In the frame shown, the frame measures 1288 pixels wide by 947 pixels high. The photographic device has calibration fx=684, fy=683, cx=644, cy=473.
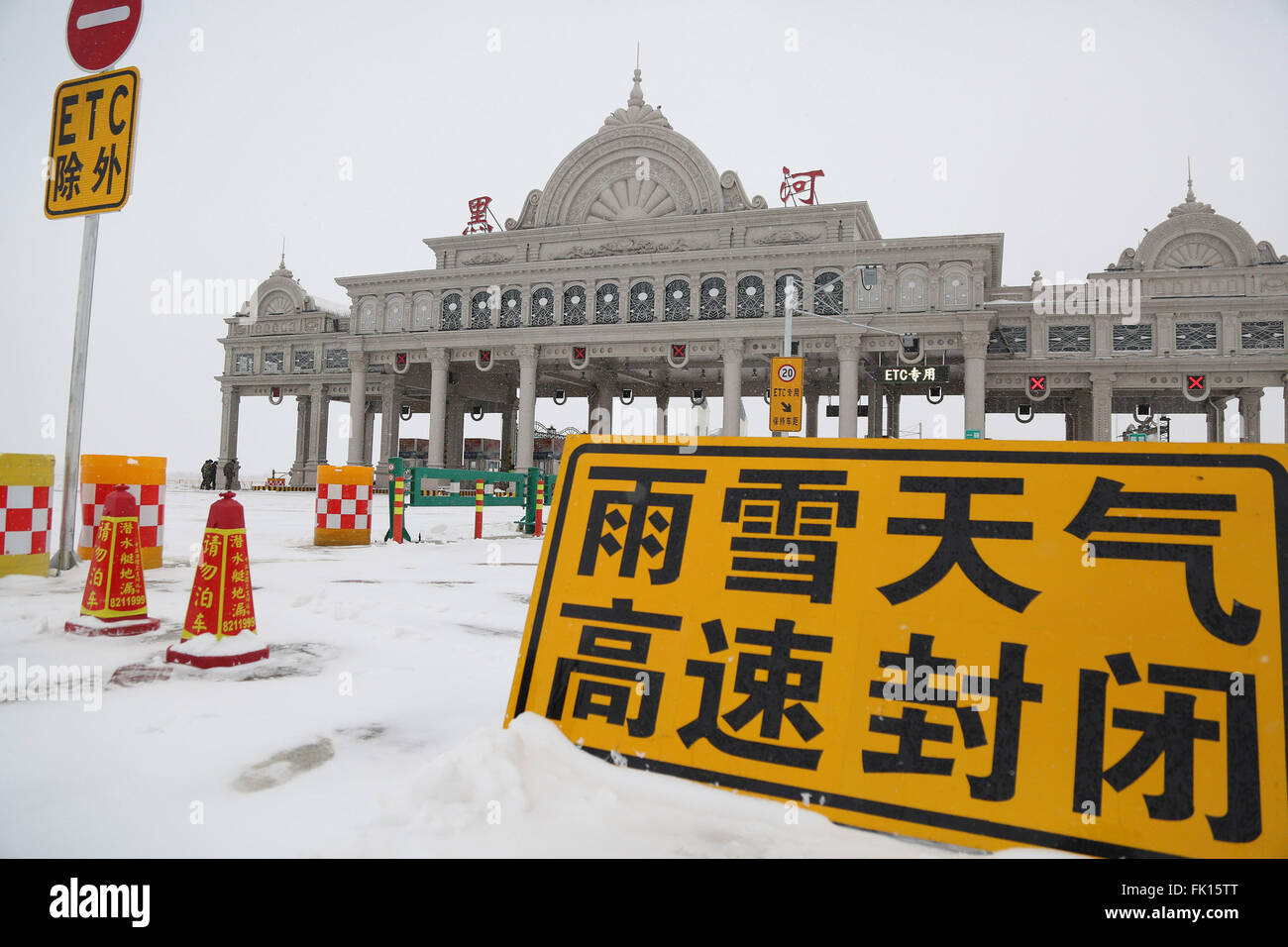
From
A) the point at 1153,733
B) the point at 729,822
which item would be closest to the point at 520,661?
the point at 729,822

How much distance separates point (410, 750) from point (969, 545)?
2.04 meters

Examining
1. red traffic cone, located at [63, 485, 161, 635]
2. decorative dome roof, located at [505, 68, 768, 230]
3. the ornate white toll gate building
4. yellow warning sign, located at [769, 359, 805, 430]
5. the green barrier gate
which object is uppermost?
decorative dome roof, located at [505, 68, 768, 230]

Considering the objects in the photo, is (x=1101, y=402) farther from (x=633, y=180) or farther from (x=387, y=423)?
(x=387, y=423)

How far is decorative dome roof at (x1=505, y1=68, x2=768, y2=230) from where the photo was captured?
28000 millimetres

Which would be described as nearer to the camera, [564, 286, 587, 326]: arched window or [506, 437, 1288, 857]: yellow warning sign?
[506, 437, 1288, 857]: yellow warning sign

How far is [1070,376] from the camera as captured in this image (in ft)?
86.4

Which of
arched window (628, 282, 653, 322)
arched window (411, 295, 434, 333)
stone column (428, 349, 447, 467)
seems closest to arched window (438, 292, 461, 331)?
arched window (411, 295, 434, 333)

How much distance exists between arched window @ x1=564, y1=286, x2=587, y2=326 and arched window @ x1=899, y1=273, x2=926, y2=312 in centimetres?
1250

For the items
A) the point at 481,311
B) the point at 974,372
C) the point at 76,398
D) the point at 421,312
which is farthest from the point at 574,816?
the point at 421,312

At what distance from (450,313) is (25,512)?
25.8 m

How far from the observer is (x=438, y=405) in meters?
29.8

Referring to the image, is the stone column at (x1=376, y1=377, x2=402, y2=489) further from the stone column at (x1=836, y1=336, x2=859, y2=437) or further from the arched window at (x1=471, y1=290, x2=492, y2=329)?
the stone column at (x1=836, y1=336, x2=859, y2=437)

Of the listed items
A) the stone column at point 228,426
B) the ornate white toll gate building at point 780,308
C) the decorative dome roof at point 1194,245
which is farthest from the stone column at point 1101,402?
the stone column at point 228,426
